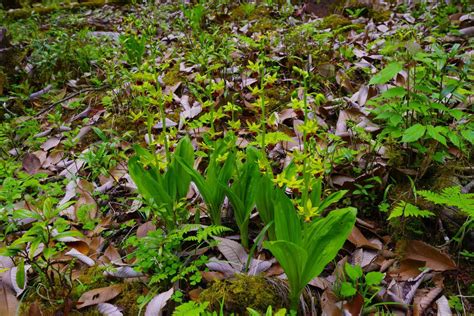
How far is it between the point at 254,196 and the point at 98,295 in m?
0.84

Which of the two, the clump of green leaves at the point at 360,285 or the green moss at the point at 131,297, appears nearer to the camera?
the clump of green leaves at the point at 360,285

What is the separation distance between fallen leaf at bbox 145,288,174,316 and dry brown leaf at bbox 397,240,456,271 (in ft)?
3.56

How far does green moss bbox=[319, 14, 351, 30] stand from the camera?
4.36 metres

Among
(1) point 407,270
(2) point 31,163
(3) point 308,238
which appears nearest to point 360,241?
(1) point 407,270

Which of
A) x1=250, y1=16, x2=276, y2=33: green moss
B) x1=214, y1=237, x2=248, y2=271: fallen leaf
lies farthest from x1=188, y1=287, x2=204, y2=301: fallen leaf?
x1=250, y1=16, x2=276, y2=33: green moss

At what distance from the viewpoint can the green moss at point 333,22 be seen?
14.3 ft

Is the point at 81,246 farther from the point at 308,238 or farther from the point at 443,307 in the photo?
the point at 443,307

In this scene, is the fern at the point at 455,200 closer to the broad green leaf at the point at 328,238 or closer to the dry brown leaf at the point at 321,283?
the broad green leaf at the point at 328,238

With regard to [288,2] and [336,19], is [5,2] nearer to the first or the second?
[288,2]

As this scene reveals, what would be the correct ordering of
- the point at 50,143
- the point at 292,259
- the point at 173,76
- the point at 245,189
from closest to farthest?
the point at 292,259 < the point at 245,189 < the point at 50,143 < the point at 173,76

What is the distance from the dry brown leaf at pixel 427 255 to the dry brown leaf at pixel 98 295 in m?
1.34

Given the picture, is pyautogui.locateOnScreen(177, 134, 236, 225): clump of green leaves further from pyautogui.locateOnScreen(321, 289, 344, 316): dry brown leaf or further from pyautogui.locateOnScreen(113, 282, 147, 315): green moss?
pyautogui.locateOnScreen(321, 289, 344, 316): dry brown leaf

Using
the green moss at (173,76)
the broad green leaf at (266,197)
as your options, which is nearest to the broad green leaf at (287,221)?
the broad green leaf at (266,197)

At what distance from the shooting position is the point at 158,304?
1670mm
